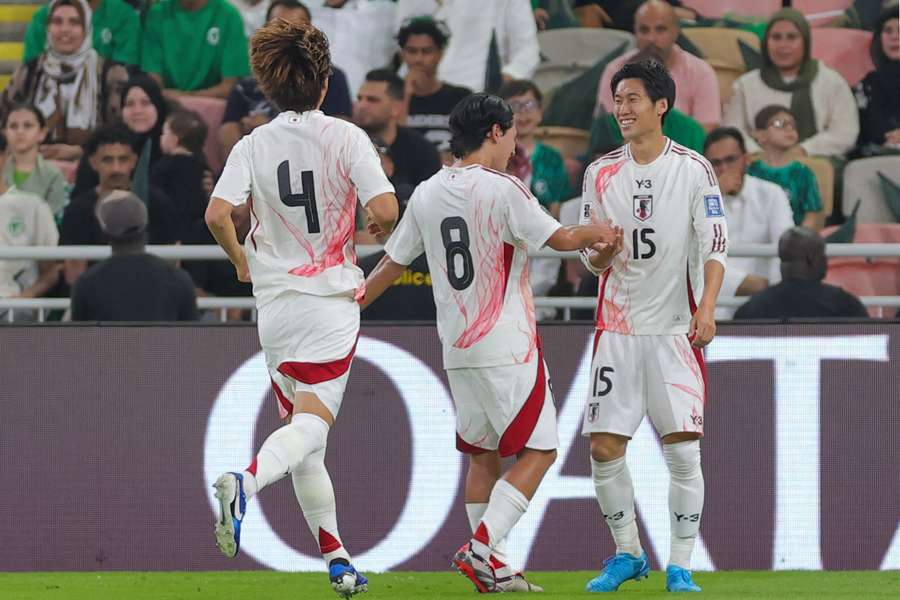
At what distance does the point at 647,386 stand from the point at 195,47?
629 cm

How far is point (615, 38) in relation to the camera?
1144 centimetres

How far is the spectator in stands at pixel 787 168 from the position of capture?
10.6 metres

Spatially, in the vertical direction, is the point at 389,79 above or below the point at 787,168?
above

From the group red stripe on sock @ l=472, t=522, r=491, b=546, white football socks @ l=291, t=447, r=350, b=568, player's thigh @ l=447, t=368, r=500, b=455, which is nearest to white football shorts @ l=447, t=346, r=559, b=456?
player's thigh @ l=447, t=368, r=500, b=455

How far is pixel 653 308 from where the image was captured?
6352 mm

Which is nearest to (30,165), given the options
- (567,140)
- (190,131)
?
(190,131)

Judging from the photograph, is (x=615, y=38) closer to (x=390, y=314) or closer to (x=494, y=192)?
(x=390, y=314)

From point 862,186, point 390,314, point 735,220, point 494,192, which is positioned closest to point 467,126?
point 494,192

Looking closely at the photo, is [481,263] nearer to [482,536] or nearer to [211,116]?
[482,536]

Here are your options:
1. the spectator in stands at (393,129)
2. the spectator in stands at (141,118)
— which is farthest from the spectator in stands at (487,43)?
the spectator in stands at (141,118)

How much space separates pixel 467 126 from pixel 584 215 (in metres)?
0.63

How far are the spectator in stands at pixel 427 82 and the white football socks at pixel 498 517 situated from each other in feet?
17.3

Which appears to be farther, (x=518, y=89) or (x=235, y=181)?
(x=518, y=89)

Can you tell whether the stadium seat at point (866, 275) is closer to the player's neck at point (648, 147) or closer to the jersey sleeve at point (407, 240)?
the player's neck at point (648, 147)
